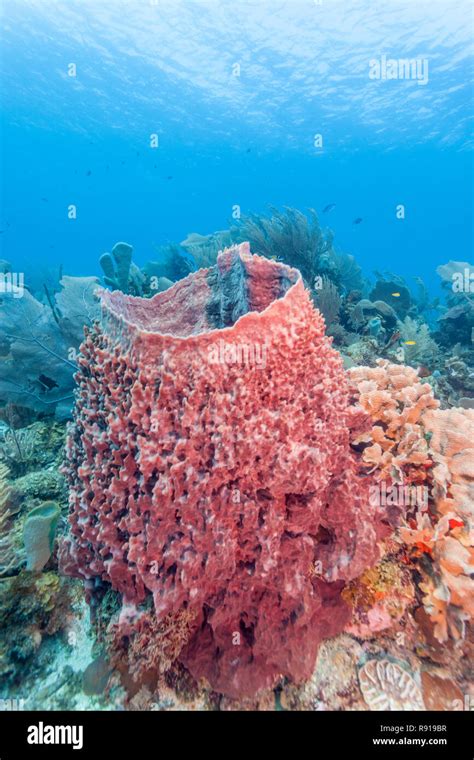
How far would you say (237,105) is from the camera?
129ft

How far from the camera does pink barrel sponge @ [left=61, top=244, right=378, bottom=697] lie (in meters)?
2.00

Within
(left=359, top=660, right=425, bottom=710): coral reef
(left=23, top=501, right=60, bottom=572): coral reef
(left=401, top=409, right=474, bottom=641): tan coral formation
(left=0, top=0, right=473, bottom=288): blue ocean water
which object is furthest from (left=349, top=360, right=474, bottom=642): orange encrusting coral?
(left=0, top=0, right=473, bottom=288): blue ocean water

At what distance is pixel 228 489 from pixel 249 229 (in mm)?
8196

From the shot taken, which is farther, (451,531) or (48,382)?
(48,382)

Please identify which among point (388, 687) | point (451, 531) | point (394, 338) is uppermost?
point (394, 338)

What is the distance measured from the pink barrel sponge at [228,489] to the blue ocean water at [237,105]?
1160 cm

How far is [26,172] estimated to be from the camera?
218ft

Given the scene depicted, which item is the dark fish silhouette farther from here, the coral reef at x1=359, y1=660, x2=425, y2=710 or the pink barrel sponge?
Answer: the coral reef at x1=359, y1=660, x2=425, y2=710

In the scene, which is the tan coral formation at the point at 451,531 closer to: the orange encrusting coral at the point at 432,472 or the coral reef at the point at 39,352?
the orange encrusting coral at the point at 432,472

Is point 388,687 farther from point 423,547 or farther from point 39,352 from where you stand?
point 39,352

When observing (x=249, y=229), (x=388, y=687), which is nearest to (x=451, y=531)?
(x=388, y=687)

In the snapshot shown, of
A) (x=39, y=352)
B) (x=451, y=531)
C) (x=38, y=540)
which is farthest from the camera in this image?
(x=39, y=352)

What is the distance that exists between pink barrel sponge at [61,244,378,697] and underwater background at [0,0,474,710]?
0.23 m

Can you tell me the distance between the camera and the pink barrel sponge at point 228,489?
6.55 ft
